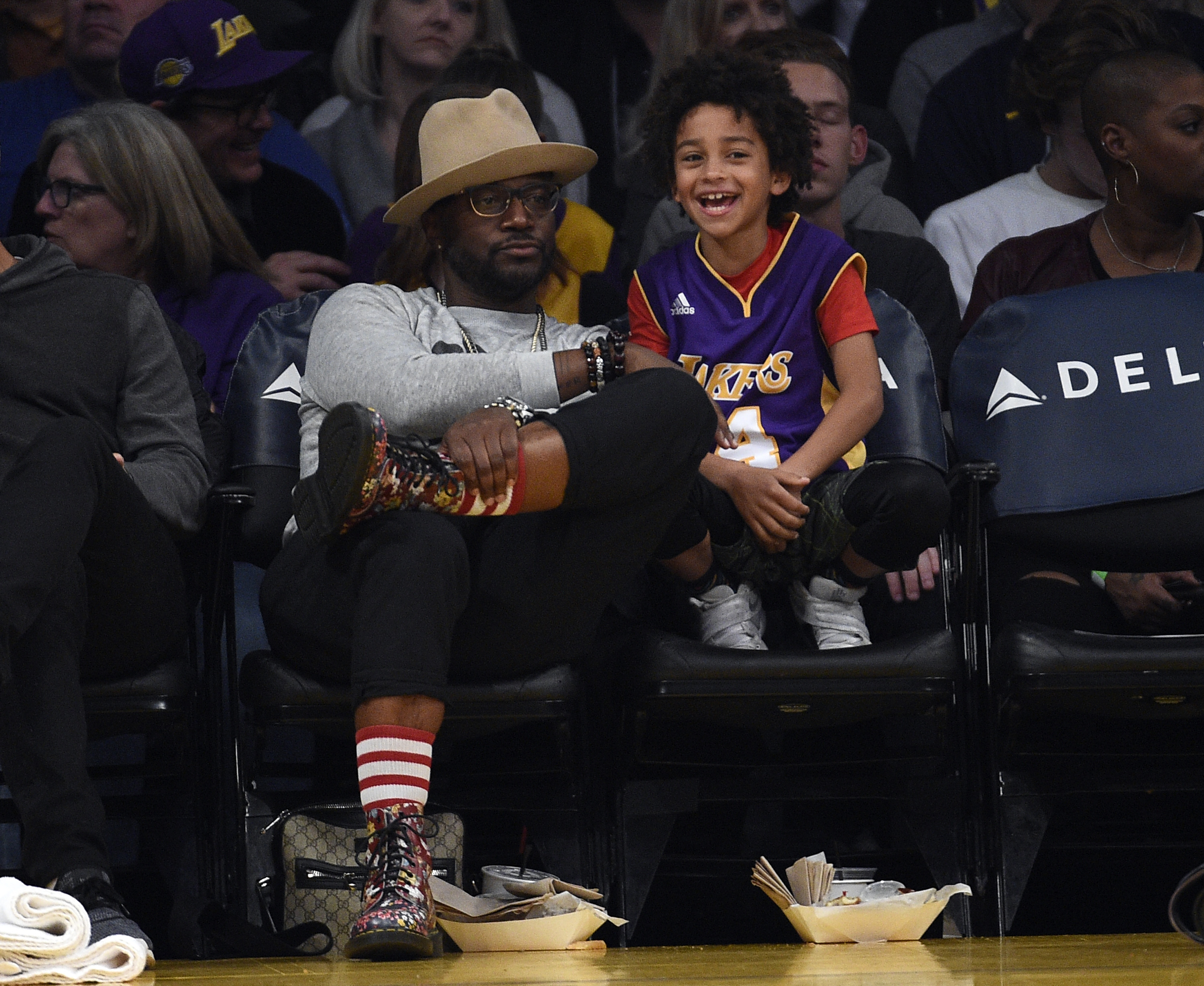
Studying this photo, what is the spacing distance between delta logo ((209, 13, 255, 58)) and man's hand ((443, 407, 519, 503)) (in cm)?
170

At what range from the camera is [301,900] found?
94.0 inches

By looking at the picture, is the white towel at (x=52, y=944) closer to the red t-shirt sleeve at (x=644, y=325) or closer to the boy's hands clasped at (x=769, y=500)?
the boy's hands clasped at (x=769, y=500)

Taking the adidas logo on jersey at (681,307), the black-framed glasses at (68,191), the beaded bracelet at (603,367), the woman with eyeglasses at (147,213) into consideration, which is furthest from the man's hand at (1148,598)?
the black-framed glasses at (68,191)

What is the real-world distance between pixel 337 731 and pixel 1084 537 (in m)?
1.24

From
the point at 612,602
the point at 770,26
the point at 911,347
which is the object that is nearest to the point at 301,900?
the point at 612,602

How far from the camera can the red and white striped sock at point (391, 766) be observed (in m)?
2.11

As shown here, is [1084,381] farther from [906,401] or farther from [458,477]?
[458,477]

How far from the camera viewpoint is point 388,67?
4.23 metres

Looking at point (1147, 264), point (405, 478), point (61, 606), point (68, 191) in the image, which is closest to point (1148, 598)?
point (1147, 264)

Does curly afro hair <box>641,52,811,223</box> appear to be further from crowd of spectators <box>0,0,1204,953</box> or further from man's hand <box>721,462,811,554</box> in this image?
man's hand <box>721,462,811,554</box>

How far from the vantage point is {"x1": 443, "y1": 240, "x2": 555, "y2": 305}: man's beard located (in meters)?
2.89

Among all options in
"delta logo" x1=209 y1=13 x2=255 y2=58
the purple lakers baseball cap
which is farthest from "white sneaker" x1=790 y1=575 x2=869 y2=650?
"delta logo" x1=209 y1=13 x2=255 y2=58

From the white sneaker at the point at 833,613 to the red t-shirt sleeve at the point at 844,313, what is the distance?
0.42 meters

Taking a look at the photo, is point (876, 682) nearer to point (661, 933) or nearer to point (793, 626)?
point (793, 626)
